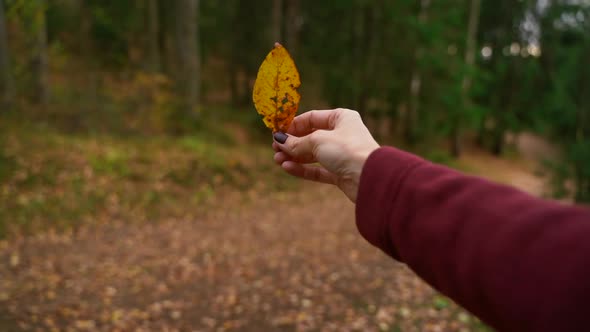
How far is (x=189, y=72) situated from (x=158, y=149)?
3077mm

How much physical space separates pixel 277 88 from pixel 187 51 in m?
12.0

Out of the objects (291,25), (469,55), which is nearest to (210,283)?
(291,25)

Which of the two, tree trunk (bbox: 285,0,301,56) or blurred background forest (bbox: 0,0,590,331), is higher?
tree trunk (bbox: 285,0,301,56)

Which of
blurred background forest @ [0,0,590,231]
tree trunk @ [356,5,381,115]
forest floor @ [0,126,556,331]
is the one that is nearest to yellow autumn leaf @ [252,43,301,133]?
forest floor @ [0,126,556,331]

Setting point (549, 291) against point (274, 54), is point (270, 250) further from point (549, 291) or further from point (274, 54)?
point (549, 291)

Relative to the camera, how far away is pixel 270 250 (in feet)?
24.7

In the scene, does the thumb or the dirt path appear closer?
the thumb

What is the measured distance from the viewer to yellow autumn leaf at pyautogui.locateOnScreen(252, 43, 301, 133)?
1.75m

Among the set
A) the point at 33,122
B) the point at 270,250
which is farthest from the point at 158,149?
the point at 270,250

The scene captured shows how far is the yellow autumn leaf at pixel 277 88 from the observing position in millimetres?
1755

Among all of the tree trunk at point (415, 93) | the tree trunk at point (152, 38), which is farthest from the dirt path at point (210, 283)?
the tree trunk at point (415, 93)

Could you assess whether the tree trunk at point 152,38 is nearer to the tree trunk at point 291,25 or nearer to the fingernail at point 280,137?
the tree trunk at point 291,25

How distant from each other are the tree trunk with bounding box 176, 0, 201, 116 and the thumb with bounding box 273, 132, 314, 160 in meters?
11.8

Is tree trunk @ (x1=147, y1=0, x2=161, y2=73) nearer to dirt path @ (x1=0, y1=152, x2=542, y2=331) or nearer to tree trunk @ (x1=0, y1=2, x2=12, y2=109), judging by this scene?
tree trunk @ (x1=0, y1=2, x2=12, y2=109)
